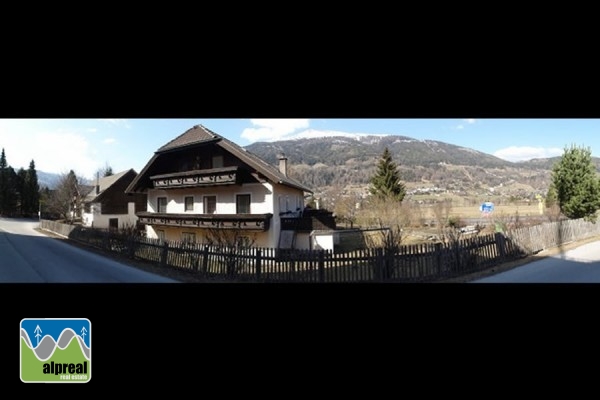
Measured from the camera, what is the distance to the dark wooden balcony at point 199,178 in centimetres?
436

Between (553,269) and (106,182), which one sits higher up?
(106,182)

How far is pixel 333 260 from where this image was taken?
325 centimetres

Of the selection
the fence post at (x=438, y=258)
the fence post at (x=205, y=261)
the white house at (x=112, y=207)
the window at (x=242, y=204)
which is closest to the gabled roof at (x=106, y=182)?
the white house at (x=112, y=207)

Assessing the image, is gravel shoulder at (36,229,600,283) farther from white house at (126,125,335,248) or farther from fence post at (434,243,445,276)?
white house at (126,125,335,248)

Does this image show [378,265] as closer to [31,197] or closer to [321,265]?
[321,265]

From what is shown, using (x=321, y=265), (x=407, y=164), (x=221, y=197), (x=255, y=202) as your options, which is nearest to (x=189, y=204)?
(x=221, y=197)

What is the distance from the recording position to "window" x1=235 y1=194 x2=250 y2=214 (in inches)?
191

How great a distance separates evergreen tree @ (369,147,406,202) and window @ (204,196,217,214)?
3.05 m
